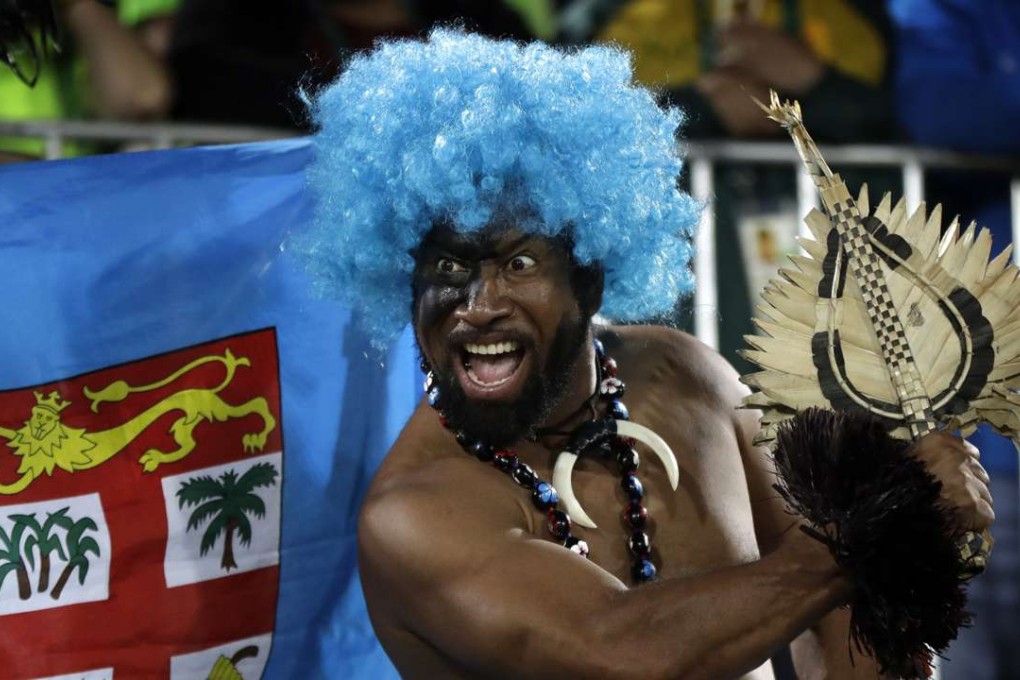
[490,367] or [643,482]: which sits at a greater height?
[490,367]

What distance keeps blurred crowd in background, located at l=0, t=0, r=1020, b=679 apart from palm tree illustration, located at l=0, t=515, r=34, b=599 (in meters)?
1.85

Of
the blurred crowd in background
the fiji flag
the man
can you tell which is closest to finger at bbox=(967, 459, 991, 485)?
the man

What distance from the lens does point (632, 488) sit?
2967 mm

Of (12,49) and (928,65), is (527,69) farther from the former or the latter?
(928,65)

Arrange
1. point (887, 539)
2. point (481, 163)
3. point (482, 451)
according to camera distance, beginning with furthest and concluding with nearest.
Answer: point (482, 451) → point (481, 163) → point (887, 539)

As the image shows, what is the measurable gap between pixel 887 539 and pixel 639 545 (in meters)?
0.64

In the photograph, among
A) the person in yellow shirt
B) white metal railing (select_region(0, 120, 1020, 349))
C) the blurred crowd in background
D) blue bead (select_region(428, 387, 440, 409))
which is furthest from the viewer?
the blurred crowd in background

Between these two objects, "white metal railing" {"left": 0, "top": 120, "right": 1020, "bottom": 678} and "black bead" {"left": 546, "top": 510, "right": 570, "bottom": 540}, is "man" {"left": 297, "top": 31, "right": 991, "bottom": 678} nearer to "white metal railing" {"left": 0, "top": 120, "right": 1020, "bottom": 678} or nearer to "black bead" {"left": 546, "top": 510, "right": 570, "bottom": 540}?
"black bead" {"left": 546, "top": 510, "right": 570, "bottom": 540}

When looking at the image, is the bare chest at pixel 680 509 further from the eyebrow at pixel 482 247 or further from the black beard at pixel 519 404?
the eyebrow at pixel 482 247

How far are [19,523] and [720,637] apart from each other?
1.39 m

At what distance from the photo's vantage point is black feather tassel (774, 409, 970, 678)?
238 cm

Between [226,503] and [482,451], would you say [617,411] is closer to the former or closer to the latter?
[482,451]

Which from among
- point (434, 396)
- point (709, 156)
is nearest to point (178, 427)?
point (434, 396)

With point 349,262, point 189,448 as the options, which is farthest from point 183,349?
point 349,262
